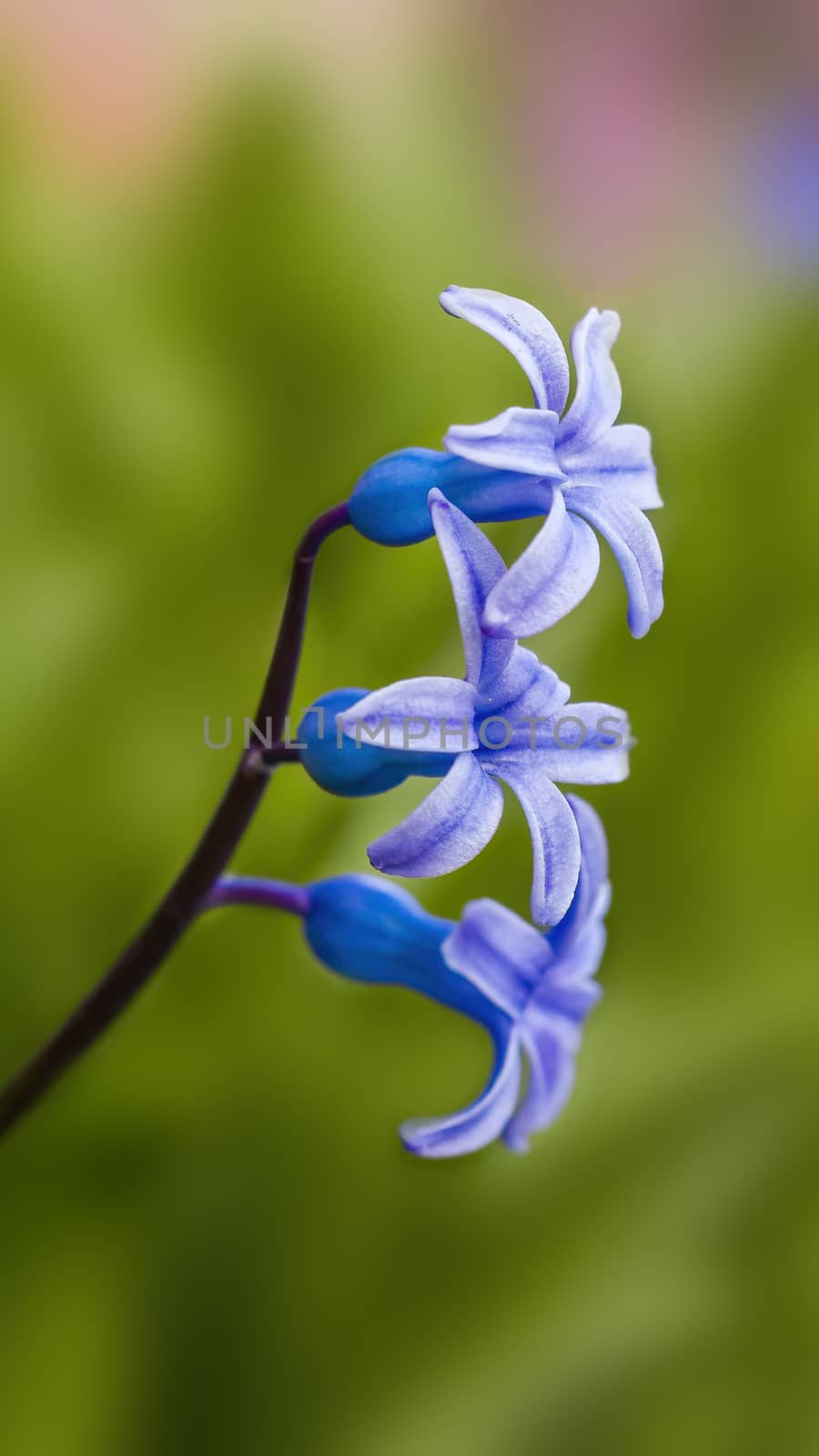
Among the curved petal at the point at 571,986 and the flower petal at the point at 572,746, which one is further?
the curved petal at the point at 571,986

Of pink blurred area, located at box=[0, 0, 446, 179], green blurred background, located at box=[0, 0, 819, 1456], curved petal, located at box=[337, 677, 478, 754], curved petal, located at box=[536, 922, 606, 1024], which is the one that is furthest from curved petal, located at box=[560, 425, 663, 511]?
pink blurred area, located at box=[0, 0, 446, 179]

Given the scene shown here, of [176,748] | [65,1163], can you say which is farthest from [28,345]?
[65,1163]

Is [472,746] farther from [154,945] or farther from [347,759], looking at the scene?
[154,945]

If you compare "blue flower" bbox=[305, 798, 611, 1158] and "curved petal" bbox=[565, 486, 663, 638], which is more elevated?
"curved petal" bbox=[565, 486, 663, 638]

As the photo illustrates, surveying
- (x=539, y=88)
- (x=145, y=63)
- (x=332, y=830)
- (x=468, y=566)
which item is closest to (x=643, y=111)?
(x=539, y=88)

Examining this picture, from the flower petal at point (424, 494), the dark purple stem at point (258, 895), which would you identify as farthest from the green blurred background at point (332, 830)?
the flower petal at point (424, 494)

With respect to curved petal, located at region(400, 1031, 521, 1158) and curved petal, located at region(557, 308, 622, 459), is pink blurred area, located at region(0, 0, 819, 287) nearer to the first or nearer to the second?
curved petal, located at region(557, 308, 622, 459)

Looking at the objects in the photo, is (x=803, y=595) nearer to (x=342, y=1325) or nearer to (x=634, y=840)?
(x=634, y=840)

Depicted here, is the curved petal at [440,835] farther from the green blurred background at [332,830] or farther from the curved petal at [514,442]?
the green blurred background at [332,830]
